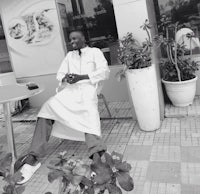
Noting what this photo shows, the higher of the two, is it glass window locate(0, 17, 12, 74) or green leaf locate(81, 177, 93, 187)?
glass window locate(0, 17, 12, 74)

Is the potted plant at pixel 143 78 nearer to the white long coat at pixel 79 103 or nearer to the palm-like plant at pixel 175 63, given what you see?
the white long coat at pixel 79 103

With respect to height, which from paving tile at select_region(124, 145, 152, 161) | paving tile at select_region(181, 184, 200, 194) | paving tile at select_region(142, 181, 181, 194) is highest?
paving tile at select_region(124, 145, 152, 161)

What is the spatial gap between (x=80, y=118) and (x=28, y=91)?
0.65m

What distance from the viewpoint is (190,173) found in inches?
95.5


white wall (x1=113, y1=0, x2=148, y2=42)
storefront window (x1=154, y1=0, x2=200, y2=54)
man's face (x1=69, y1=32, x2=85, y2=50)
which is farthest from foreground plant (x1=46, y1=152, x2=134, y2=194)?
storefront window (x1=154, y1=0, x2=200, y2=54)

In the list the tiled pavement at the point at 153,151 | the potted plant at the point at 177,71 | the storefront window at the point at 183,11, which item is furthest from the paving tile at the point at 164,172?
the storefront window at the point at 183,11

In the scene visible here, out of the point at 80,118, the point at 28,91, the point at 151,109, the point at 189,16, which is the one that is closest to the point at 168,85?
the point at 151,109

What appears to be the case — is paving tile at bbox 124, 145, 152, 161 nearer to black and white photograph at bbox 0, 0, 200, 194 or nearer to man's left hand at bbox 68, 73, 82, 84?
black and white photograph at bbox 0, 0, 200, 194

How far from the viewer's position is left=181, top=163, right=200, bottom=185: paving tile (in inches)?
90.9

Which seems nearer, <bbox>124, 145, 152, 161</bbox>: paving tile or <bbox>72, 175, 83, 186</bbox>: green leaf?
<bbox>72, 175, 83, 186</bbox>: green leaf

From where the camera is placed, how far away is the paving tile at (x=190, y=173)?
2.31 m

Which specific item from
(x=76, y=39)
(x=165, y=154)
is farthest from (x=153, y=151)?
(x=76, y=39)

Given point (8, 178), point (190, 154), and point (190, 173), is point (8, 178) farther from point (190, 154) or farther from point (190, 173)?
point (190, 154)

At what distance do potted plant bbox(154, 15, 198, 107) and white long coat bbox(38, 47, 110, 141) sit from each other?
1018 millimetres
